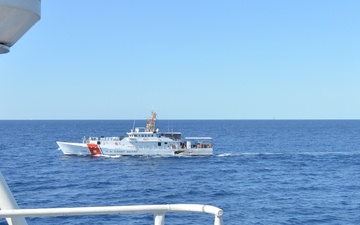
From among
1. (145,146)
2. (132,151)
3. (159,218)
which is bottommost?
(132,151)

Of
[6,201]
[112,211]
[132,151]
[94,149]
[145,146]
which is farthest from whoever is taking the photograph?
[94,149]

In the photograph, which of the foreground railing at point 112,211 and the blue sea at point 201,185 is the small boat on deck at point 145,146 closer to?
the blue sea at point 201,185

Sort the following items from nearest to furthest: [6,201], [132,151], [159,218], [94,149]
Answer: [159,218]
[6,201]
[132,151]
[94,149]

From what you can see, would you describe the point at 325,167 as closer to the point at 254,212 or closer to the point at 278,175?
the point at 278,175

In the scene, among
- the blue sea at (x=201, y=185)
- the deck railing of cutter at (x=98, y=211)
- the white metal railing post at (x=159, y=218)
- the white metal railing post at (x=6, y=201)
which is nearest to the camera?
the deck railing of cutter at (x=98, y=211)

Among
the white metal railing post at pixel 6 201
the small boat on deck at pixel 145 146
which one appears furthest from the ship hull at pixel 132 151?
the white metal railing post at pixel 6 201

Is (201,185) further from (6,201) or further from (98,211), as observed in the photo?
(98,211)

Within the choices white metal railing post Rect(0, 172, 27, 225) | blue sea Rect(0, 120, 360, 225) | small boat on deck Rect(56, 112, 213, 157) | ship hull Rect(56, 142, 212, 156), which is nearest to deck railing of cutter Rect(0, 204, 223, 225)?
white metal railing post Rect(0, 172, 27, 225)

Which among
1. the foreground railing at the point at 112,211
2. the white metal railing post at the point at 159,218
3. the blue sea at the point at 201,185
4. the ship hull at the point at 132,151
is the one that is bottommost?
the blue sea at the point at 201,185

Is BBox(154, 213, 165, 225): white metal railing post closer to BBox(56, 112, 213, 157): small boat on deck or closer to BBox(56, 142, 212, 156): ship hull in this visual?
BBox(56, 112, 213, 157): small boat on deck

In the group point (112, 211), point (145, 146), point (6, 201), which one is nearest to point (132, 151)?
point (145, 146)

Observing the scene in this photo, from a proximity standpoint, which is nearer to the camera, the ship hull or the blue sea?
the blue sea

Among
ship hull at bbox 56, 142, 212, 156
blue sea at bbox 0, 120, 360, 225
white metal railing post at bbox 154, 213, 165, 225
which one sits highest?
white metal railing post at bbox 154, 213, 165, 225

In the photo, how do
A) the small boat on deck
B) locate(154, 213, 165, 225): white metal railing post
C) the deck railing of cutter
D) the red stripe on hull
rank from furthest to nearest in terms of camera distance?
1. the red stripe on hull
2. the small boat on deck
3. locate(154, 213, 165, 225): white metal railing post
4. the deck railing of cutter
